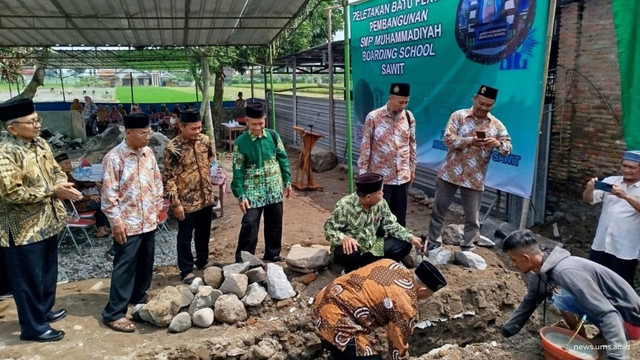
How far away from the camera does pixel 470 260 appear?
4789 mm

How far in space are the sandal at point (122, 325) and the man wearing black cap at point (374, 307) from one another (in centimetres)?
183

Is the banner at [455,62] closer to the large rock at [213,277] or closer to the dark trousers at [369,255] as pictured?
the dark trousers at [369,255]

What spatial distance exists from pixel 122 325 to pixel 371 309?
2.24 meters

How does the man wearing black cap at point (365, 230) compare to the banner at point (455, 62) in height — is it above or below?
below

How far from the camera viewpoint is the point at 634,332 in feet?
9.98

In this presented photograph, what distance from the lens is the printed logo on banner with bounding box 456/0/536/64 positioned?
547 cm

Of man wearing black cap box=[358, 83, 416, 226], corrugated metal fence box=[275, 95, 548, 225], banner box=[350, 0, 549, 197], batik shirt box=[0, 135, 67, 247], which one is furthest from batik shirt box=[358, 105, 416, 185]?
batik shirt box=[0, 135, 67, 247]

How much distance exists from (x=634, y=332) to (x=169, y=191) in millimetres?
3772

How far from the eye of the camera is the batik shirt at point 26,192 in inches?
139

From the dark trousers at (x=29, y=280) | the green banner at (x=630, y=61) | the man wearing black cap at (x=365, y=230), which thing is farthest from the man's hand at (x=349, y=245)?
the green banner at (x=630, y=61)

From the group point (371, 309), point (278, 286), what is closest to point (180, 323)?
point (278, 286)

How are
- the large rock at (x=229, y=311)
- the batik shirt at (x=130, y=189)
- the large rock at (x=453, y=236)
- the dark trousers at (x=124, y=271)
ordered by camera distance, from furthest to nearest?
1. the large rock at (x=453, y=236)
2. the large rock at (x=229, y=311)
3. the dark trousers at (x=124, y=271)
4. the batik shirt at (x=130, y=189)

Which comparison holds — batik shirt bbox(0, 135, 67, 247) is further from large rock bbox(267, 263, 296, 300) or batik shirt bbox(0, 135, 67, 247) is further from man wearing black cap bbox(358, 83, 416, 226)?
man wearing black cap bbox(358, 83, 416, 226)

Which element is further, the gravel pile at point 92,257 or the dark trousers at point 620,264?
the gravel pile at point 92,257
